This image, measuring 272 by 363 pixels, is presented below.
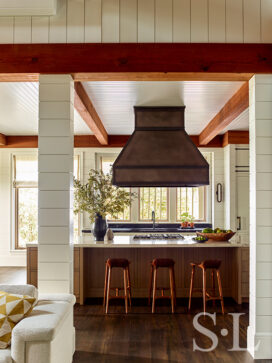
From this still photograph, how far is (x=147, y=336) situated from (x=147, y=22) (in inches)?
129

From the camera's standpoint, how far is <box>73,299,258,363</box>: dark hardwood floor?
11.7ft

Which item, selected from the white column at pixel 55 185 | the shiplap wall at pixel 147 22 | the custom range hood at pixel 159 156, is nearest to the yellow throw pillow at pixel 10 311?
the white column at pixel 55 185

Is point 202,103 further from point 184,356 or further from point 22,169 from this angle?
point 22,169

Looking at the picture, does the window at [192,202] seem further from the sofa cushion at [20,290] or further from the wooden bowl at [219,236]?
the sofa cushion at [20,290]

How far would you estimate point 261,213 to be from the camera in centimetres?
366

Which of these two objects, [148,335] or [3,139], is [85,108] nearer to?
[148,335]

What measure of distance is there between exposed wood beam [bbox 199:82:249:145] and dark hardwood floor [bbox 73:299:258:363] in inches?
107

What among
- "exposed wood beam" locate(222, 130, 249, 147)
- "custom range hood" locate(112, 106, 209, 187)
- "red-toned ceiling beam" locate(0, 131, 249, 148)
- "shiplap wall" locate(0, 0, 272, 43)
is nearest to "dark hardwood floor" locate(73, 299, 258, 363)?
"custom range hood" locate(112, 106, 209, 187)

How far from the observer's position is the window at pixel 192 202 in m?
9.03

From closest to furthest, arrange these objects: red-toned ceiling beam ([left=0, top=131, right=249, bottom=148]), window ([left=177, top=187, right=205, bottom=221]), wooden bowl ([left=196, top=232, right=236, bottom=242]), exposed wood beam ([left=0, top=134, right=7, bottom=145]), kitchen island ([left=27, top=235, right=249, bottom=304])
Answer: wooden bowl ([left=196, top=232, right=236, bottom=242]) < kitchen island ([left=27, top=235, right=249, bottom=304]) < exposed wood beam ([left=0, top=134, right=7, bottom=145]) < red-toned ceiling beam ([left=0, top=131, right=249, bottom=148]) < window ([left=177, top=187, right=205, bottom=221])

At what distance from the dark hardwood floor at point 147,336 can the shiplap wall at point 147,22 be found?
3.04 metres

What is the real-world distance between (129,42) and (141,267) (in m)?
3.34

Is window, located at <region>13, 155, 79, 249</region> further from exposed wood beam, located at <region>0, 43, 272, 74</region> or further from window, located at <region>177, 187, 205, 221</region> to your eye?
exposed wood beam, located at <region>0, 43, 272, 74</region>

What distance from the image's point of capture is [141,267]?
569 centimetres
